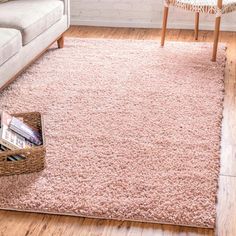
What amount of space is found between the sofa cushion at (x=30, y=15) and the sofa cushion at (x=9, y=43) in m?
0.09

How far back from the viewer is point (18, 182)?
6.59ft

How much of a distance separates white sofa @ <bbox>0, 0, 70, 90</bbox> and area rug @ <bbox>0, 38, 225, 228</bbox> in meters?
0.16

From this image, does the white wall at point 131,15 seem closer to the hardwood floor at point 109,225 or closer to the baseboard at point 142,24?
the baseboard at point 142,24

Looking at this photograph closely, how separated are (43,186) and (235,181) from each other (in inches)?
31.9

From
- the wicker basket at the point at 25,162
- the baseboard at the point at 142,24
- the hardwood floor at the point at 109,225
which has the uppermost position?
the wicker basket at the point at 25,162

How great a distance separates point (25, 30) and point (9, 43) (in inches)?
10.0

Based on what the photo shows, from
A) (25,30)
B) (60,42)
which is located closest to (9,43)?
(25,30)

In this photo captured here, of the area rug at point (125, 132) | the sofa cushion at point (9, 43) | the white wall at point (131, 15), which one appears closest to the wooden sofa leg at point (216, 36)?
the area rug at point (125, 132)

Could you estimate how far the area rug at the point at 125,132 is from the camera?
6.17 ft

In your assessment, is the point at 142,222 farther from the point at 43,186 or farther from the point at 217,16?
the point at 217,16

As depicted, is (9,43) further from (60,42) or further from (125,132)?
(60,42)

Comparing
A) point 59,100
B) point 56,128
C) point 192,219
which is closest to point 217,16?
point 59,100

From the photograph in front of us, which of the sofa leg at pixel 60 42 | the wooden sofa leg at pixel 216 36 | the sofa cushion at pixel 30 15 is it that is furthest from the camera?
the sofa leg at pixel 60 42

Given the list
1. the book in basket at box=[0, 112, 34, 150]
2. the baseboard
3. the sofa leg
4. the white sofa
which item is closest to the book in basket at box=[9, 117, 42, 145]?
the book in basket at box=[0, 112, 34, 150]
